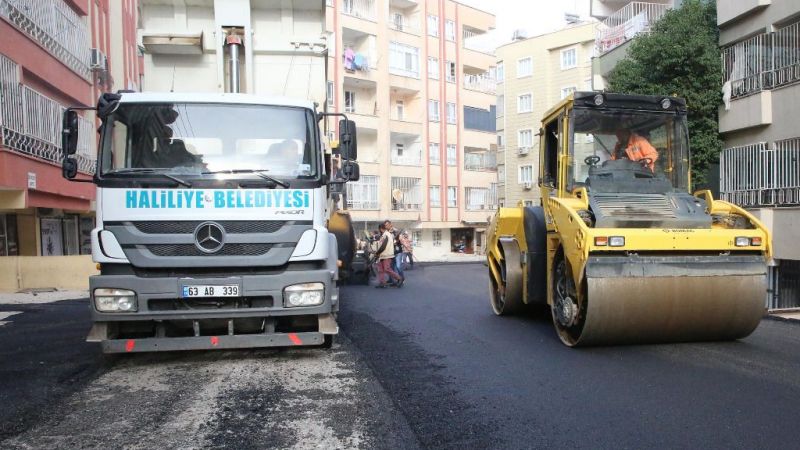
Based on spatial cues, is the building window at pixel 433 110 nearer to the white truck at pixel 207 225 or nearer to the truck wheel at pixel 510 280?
the truck wheel at pixel 510 280

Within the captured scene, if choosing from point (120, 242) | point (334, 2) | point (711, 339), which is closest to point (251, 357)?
point (120, 242)

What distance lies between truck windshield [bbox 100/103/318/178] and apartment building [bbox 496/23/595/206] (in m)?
31.8

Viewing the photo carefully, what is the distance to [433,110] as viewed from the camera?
38844 mm

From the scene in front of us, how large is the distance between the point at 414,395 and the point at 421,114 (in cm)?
3411

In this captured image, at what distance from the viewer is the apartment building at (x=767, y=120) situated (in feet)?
45.2

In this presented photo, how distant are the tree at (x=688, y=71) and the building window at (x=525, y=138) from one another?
942 inches

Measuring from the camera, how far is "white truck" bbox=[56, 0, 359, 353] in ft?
18.7

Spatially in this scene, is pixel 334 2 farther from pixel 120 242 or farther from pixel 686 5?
pixel 120 242

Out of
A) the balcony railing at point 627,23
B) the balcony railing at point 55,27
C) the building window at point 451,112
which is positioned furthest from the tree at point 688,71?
the building window at point 451,112

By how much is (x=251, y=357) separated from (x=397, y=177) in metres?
31.2

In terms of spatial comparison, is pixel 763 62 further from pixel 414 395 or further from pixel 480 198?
pixel 480 198

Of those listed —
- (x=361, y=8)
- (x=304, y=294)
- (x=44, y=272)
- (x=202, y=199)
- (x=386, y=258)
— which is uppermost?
(x=361, y=8)

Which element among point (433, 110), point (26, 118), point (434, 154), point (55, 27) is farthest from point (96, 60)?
point (433, 110)

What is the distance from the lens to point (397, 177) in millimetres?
37375
